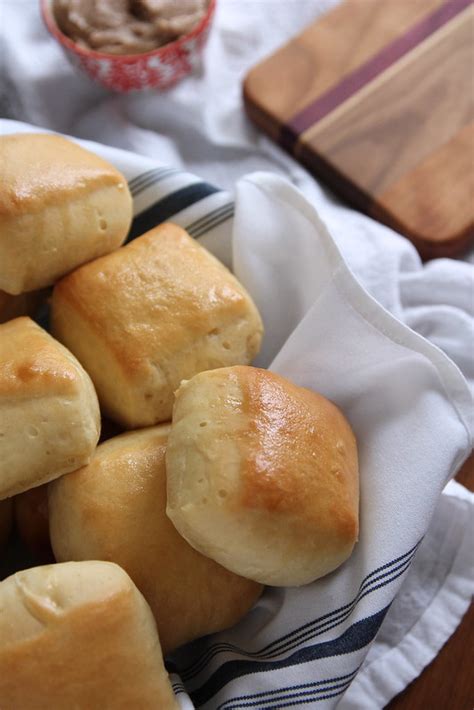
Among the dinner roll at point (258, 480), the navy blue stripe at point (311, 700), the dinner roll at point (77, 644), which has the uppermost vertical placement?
the dinner roll at point (258, 480)

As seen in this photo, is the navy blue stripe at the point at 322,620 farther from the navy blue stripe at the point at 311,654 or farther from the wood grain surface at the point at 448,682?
the wood grain surface at the point at 448,682

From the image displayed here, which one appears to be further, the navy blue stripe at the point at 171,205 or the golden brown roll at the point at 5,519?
the navy blue stripe at the point at 171,205

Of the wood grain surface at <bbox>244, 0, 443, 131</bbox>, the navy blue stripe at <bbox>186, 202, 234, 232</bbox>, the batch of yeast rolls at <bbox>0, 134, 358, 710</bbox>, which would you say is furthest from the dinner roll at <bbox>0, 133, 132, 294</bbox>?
the wood grain surface at <bbox>244, 0, 443, 131</bbox>

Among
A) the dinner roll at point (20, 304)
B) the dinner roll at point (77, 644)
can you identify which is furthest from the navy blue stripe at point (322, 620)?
the dinner roll at point (20, 304)

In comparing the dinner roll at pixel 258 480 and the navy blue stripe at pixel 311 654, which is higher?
the dinner roll at pixel 258 480

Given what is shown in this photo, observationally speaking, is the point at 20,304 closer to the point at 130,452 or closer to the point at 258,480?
the point at 130,452

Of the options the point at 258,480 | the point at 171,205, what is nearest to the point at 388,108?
the point at 171,205
